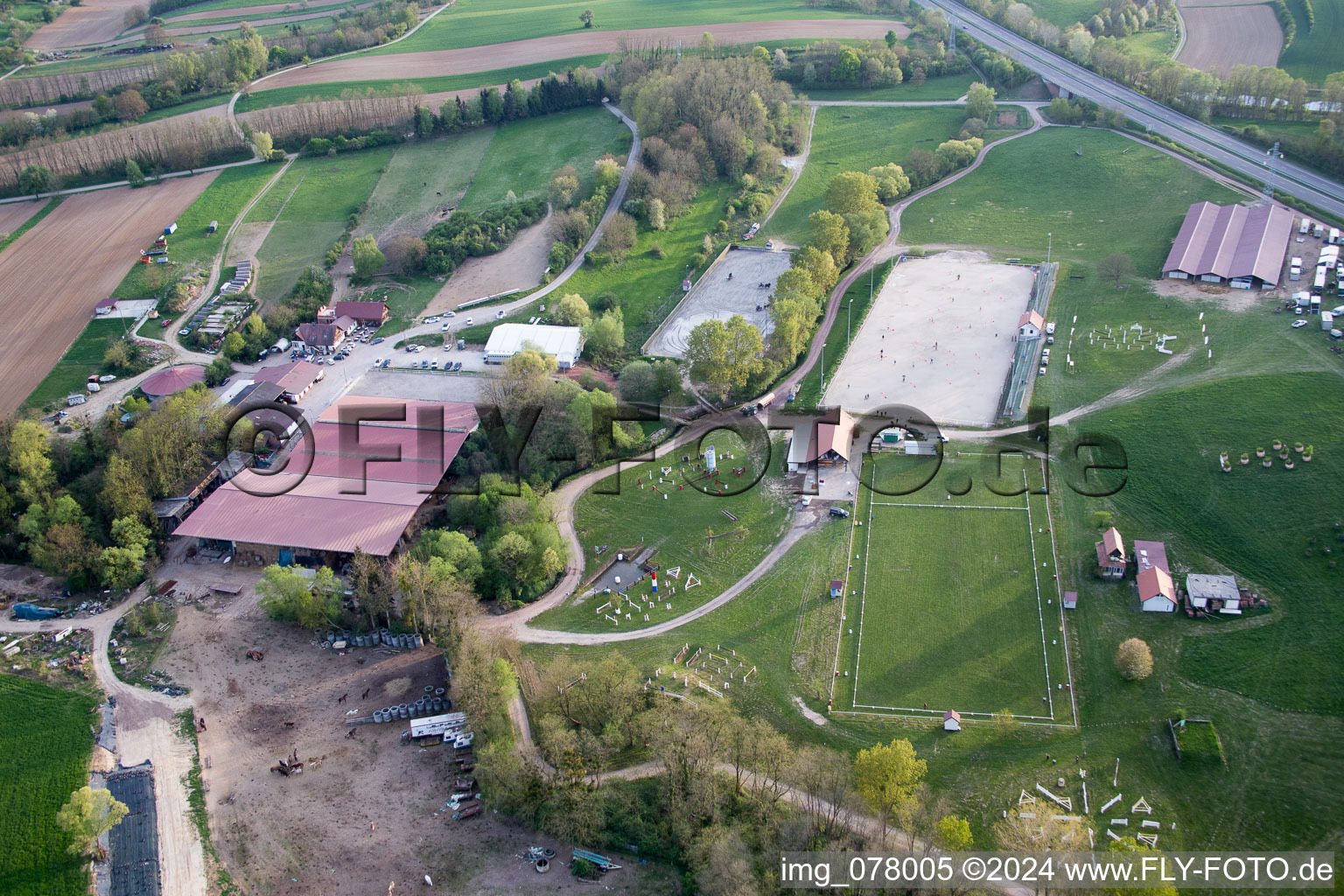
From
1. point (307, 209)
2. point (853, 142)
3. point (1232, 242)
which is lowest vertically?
point (307, 209)

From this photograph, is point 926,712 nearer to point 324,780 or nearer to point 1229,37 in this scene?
point 324,780

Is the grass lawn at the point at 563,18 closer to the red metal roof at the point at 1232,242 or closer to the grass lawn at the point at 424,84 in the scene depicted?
the grass lawn at the point at 424,84

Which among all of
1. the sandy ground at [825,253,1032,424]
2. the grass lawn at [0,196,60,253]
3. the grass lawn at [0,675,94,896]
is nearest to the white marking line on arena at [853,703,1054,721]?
the sandy ground at [825,253,1032,424]

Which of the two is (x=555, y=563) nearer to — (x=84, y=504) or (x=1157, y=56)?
(x=84, y=504)

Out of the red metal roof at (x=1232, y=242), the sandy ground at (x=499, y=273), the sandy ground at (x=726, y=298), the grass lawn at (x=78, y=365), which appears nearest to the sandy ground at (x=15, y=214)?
the grass lawn at (x=78, y=365)

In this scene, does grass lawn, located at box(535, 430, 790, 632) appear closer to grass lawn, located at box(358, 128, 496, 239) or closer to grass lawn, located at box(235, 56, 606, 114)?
grass lawn, located at box(358, 128, 496, 239)

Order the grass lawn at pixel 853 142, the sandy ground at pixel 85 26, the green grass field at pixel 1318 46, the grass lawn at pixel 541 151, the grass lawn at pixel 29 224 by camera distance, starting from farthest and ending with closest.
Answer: the sandy ground at pixel 85 26, the green grass field at pixel 1318 46, the grass lawn at pixel 541 151, the grass lawn at pixel 853 142, the grass lawn at pixel 29 224

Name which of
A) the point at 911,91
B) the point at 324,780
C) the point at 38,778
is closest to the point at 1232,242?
the point at 911,91

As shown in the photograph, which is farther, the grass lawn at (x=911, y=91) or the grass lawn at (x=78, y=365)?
the grass lawn at (x=911, y=91)
